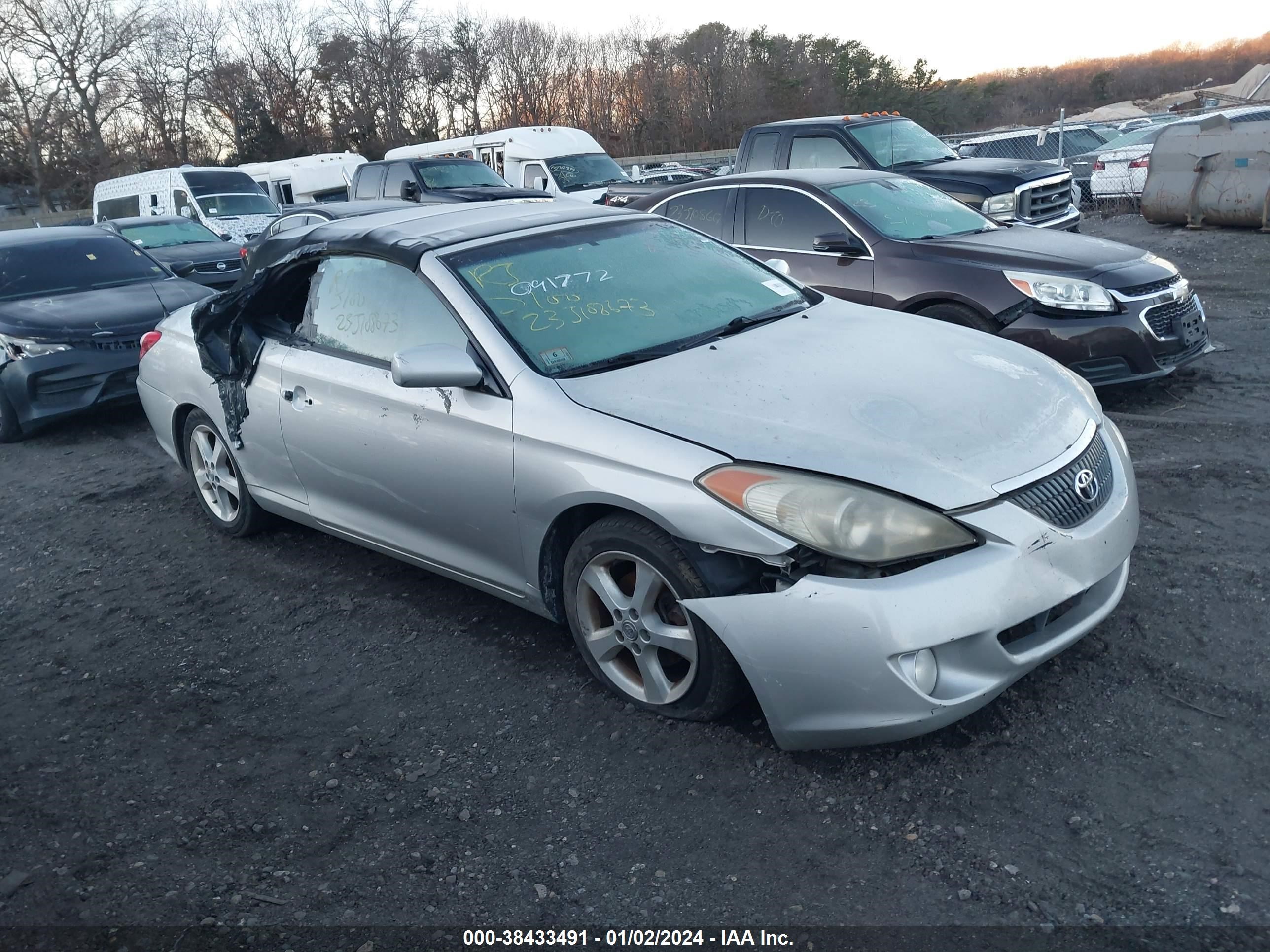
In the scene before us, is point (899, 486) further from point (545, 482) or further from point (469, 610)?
point (469, 610)

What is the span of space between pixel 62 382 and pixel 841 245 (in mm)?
6066

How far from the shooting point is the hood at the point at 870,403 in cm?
296

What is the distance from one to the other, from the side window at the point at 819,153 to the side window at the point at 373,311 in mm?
7373

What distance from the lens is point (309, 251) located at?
179 inches

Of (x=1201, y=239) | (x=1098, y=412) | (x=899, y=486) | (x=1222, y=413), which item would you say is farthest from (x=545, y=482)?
(x=1201, y=239)

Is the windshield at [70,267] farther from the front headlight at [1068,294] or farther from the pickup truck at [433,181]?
the front headlight at [1068,294]

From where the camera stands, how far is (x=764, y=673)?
A: 9.48 ft

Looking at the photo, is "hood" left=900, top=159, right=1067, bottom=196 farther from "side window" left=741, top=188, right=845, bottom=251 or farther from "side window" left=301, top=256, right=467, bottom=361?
"side window" left=301, top=256, right=467, bottom=361

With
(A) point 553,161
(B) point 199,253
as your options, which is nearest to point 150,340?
(B) point 199,253

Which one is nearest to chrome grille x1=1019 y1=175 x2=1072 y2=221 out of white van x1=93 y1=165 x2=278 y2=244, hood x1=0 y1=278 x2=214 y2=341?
hood x1=0 y1=278 x2=214 y2=341

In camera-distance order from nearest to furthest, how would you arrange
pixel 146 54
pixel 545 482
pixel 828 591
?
pixel 828 591 → pixel 545 482 → pixel 146 54

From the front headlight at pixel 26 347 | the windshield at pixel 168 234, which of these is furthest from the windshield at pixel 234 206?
the front headlight at pixel 26 347

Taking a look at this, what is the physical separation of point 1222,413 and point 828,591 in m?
4.36

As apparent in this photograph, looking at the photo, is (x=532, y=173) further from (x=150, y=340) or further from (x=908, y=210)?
(x=150, y=340)
